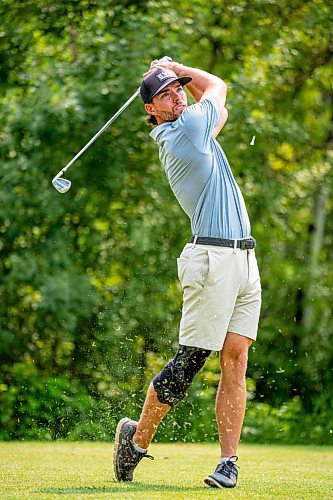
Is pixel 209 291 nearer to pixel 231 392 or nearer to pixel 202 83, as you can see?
pixel 231 392

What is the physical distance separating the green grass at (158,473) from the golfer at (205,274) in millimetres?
207

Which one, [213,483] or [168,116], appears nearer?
[213,483]

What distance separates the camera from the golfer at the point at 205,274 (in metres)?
4.82

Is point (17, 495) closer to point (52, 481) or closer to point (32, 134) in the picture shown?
point (52, 481)

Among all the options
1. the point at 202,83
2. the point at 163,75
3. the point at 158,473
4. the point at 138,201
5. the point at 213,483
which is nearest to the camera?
the point at 213,483

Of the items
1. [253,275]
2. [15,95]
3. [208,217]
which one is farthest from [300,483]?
[15,95]

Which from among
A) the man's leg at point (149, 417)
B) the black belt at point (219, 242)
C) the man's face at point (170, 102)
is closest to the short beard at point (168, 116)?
the man's face at point (170, 102)

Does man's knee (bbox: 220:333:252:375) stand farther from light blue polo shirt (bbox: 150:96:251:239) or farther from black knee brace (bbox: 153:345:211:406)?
light blue polo shirt (bbox: 150:96:251:239)

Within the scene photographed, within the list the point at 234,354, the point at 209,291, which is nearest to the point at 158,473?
the point at 234,354

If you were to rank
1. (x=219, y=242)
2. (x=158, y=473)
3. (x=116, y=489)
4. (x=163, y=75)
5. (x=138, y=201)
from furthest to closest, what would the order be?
(x=138, y=201) < (x=158, y=473) < (x=163, y=75) < (x=219, y=242) < (x=116, y=489)

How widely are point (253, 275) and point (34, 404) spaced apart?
4.24m

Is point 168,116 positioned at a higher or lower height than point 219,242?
higher

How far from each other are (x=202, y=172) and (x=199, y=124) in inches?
8.0

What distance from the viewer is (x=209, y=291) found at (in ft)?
15.8
